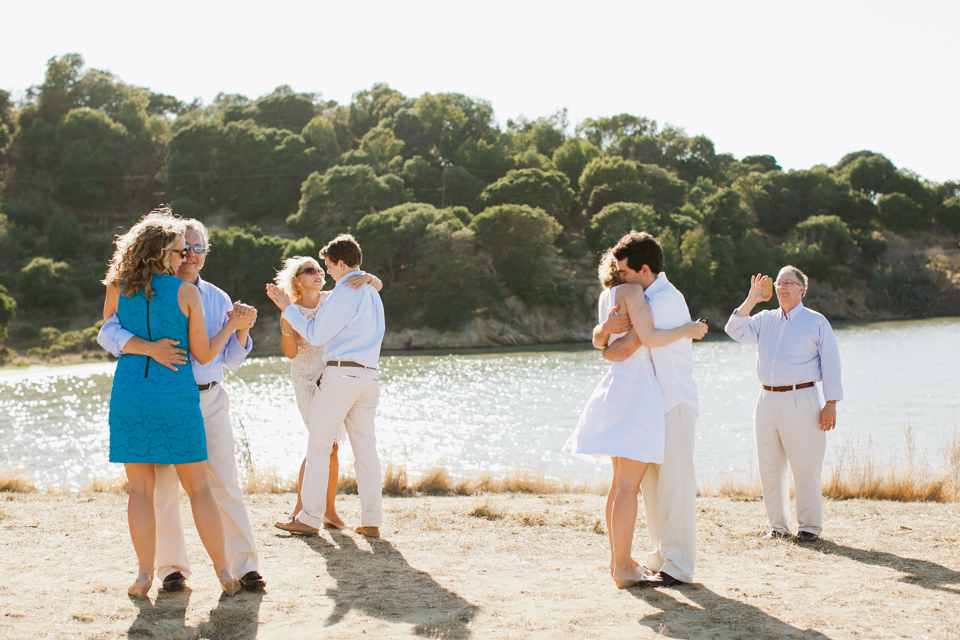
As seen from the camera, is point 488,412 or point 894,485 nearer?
point 894,485

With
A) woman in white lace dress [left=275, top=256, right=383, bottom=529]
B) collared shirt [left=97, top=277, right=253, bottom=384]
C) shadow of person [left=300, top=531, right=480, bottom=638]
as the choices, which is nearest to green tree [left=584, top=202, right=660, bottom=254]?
woman in white lace dress [left=275, top=256, right=383, bottom=529]

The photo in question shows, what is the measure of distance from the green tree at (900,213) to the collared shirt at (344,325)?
8811cm

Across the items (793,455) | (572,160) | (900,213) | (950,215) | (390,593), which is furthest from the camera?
(950,215)

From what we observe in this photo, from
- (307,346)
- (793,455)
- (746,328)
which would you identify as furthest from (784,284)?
(307,346)

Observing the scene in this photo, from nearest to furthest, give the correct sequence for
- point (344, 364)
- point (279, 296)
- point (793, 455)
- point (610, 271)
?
point (610, 271) < point (279, 296) < point (344, 364) < point (793, 455)

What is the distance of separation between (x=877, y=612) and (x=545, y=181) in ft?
203

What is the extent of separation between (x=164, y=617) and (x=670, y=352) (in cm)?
297

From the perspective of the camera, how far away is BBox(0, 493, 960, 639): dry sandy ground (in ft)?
11.5

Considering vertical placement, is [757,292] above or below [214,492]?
above

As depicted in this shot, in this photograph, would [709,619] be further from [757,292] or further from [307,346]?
[307,346]

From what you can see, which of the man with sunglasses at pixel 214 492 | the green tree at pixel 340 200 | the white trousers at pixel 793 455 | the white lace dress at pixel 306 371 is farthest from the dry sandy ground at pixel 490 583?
the green tree at pixel 340 200

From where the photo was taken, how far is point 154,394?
372 centimetres

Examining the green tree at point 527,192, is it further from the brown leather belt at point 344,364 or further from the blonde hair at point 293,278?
the brown leather belt at point 344,364

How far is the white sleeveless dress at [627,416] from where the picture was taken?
3986mm
